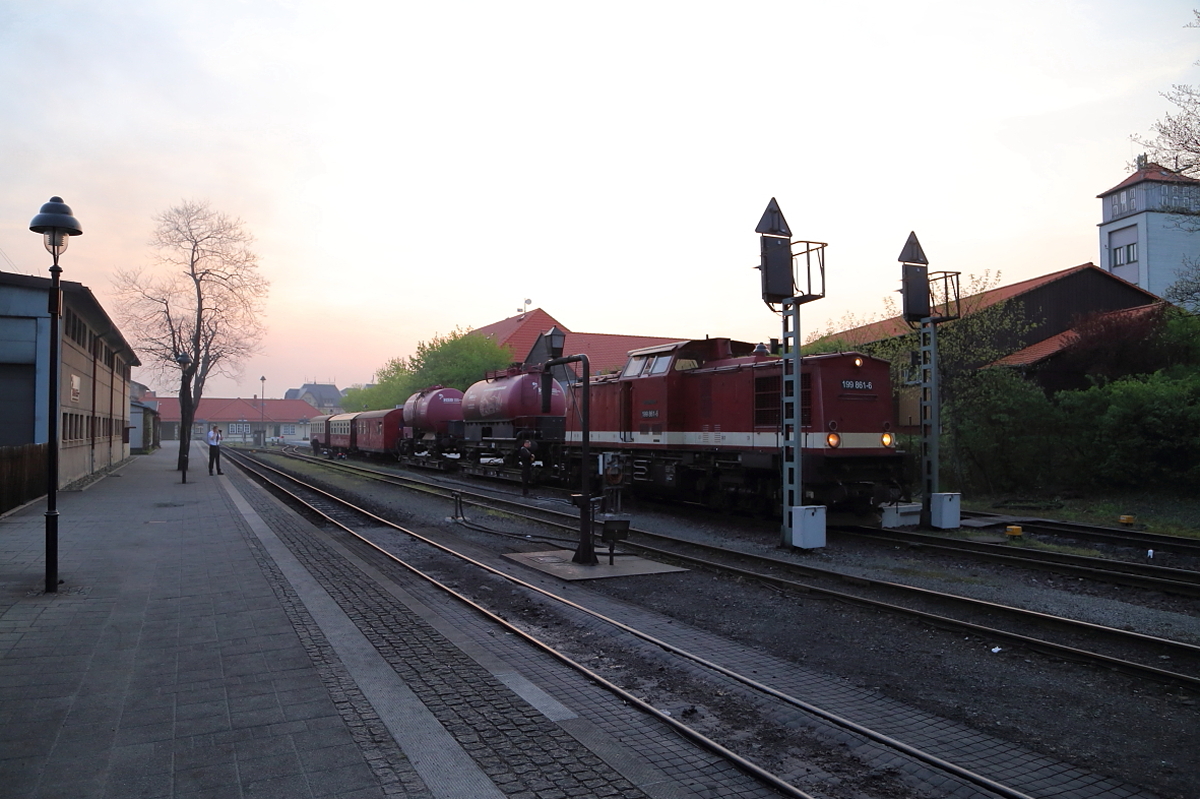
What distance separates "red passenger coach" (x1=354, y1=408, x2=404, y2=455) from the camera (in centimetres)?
3772

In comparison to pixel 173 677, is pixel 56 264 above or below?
above

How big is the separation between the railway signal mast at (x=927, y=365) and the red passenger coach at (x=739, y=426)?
654 millimetres

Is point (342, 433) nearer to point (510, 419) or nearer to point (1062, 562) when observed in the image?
point (510, 419)

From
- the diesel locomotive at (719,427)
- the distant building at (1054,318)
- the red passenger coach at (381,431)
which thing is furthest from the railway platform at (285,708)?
the red passenger coach at (381,431)

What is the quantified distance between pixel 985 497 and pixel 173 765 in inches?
804

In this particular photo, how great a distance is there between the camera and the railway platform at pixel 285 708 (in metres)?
4.10

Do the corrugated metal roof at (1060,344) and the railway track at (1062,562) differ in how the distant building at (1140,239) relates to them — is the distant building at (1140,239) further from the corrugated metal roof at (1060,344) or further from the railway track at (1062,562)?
the railway track at (1062,562)

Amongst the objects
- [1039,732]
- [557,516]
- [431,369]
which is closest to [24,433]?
[557,516]

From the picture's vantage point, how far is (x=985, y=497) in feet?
66.4

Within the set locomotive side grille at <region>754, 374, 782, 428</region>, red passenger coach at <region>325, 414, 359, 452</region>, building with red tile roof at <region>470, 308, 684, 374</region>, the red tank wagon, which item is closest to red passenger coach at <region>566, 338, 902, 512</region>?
locomotive side grille at <region>754, 374, 782, 428</region>

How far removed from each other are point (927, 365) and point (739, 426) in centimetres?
357

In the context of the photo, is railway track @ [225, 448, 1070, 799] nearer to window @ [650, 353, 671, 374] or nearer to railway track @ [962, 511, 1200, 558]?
window @ [650, 353, 671, 374]

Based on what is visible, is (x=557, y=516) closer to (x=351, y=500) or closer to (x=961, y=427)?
(x=351, y=500)

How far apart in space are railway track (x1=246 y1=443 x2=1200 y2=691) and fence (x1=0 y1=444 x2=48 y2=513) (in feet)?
41.9
